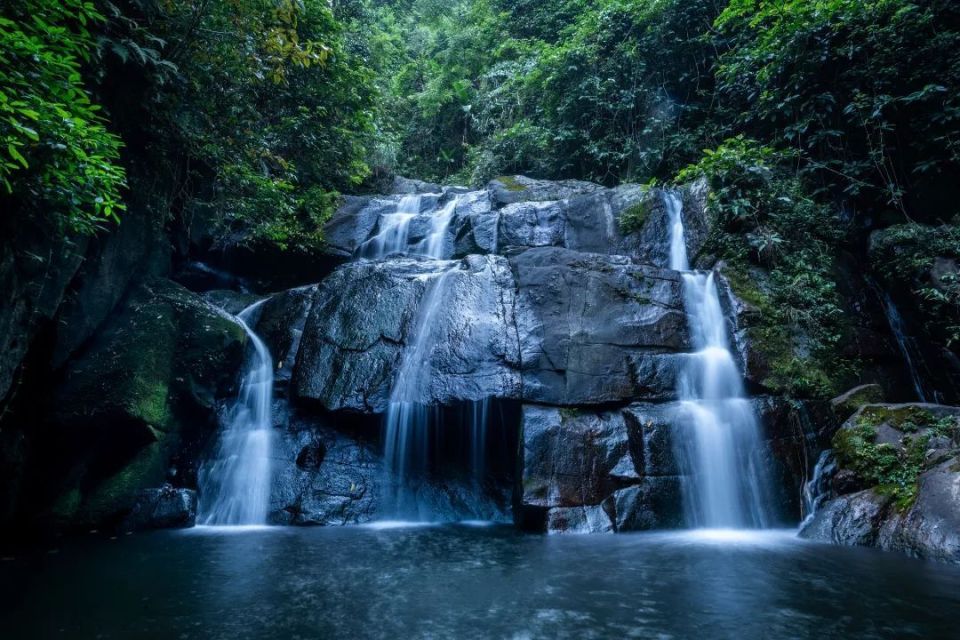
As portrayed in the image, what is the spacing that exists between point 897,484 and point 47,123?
335 inches

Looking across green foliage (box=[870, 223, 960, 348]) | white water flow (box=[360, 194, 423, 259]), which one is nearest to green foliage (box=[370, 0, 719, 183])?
white water flow (box=[360, 194, 423, 259])

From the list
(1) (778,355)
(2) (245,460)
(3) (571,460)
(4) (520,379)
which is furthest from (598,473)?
(2) (245,460)

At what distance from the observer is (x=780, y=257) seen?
8.83 m

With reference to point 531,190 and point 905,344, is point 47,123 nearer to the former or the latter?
point 531,190

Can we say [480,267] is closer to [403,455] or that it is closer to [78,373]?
[403,455]

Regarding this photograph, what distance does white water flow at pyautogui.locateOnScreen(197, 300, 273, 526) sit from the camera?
750 cm

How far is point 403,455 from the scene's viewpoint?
7961mm

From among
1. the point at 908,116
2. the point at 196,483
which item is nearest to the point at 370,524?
the point at 196,483

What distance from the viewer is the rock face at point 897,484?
4984mm

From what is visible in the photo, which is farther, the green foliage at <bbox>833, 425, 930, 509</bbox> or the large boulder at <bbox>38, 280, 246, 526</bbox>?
the large boulder at <bbox>38, 280, 246, 526</bbox>

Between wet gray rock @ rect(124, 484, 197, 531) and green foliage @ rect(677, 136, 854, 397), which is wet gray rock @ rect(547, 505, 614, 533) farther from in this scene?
wet gray rock @ rect(124, 484, 197, 531)

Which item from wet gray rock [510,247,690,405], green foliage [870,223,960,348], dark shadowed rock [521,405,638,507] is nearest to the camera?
dark shadowed rock [521,405,638,507]

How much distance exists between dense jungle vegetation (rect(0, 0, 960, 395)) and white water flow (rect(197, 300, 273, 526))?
2729 mm

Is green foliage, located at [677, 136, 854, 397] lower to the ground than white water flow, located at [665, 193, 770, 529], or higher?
higher
